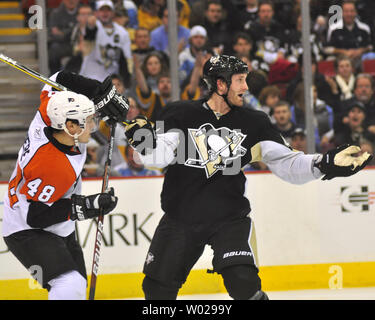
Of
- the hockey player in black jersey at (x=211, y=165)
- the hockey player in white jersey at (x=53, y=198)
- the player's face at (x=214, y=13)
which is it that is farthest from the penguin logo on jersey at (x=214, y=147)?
the player's face at (x=214, y=13)

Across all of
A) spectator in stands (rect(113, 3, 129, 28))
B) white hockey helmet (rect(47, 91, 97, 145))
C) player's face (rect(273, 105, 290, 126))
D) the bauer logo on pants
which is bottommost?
the bauer logo on pants

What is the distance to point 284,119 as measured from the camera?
5.64m

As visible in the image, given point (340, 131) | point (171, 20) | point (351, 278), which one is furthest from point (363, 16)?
point (351, 278)

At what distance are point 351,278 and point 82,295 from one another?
244 centimetres

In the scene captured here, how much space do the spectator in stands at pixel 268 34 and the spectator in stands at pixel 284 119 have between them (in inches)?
16.3

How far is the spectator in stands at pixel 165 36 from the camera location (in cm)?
558

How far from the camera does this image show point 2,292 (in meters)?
4.95

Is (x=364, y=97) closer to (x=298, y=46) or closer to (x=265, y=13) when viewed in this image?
(x=298, y=46)

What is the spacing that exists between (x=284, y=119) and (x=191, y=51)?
0.78 metres

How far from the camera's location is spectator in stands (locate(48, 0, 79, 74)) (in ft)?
17.9

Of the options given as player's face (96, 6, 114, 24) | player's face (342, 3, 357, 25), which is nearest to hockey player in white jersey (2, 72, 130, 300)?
player's face (96, 6, 114, 24)

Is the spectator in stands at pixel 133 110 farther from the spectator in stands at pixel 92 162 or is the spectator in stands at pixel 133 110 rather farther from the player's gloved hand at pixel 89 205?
the player's gloved hand at pixel 89 205

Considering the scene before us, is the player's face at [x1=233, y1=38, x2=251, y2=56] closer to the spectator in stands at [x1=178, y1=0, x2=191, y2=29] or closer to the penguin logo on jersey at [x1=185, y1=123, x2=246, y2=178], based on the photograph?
the spectator in stands at [x1=178, y1=0, x2=191, y2=29]
